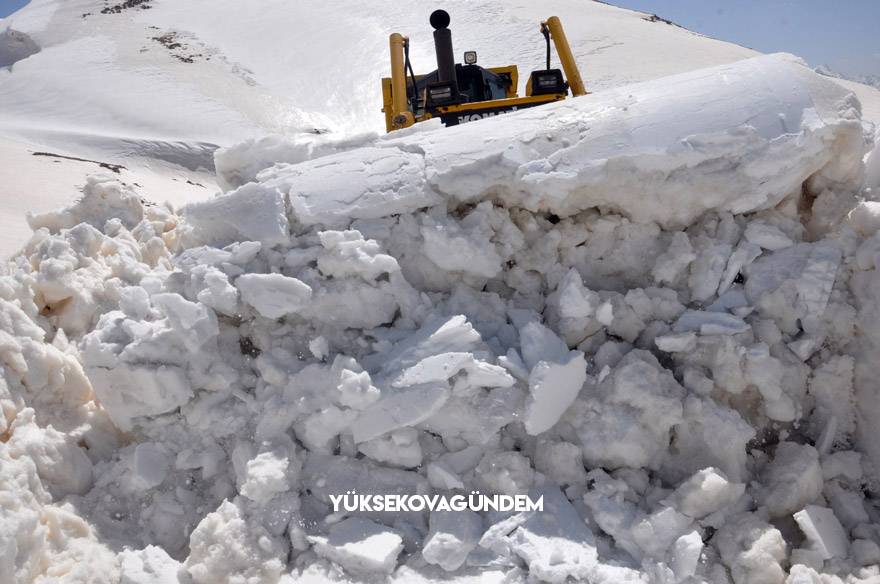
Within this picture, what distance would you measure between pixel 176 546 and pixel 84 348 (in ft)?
2.77

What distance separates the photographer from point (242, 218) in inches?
104

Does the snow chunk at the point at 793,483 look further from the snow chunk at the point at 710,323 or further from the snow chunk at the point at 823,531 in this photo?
the snow chunk at the point at 710,323

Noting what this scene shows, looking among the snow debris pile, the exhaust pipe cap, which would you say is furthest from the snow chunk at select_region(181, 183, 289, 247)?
the exhaust pipe cap

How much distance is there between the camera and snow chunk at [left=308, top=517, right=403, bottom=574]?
1.98 m

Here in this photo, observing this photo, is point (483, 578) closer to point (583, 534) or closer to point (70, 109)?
point (583, 534)

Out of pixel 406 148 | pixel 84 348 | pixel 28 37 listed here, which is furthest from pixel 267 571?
pixel 28 37

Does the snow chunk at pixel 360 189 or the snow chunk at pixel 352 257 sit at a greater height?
the snow chunk at pixel 360 189

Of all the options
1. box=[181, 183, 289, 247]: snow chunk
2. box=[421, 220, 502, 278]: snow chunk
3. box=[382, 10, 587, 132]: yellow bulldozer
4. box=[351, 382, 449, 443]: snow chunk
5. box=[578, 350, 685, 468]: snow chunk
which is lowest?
box=[578, 350, 685, 468]: snow chunk

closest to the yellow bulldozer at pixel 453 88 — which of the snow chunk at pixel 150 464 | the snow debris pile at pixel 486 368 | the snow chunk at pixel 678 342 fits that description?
the snow debris pile at pixel 486 368

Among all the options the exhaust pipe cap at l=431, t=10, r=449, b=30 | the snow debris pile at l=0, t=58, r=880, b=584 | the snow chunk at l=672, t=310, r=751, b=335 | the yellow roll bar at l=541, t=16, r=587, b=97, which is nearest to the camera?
the snow debris pile at l=0, t=58, r=880, b=584

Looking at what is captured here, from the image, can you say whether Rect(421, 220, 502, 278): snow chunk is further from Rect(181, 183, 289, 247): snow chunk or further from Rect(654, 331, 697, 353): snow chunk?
Rect(654, 331, 697, 353): snow chunk

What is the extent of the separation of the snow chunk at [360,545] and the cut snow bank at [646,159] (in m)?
1.20

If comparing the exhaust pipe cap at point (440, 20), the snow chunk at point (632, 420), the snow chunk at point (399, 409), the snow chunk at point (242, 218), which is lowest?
the snow chunk at point (632, 420)

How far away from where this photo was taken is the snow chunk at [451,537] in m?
2.00
